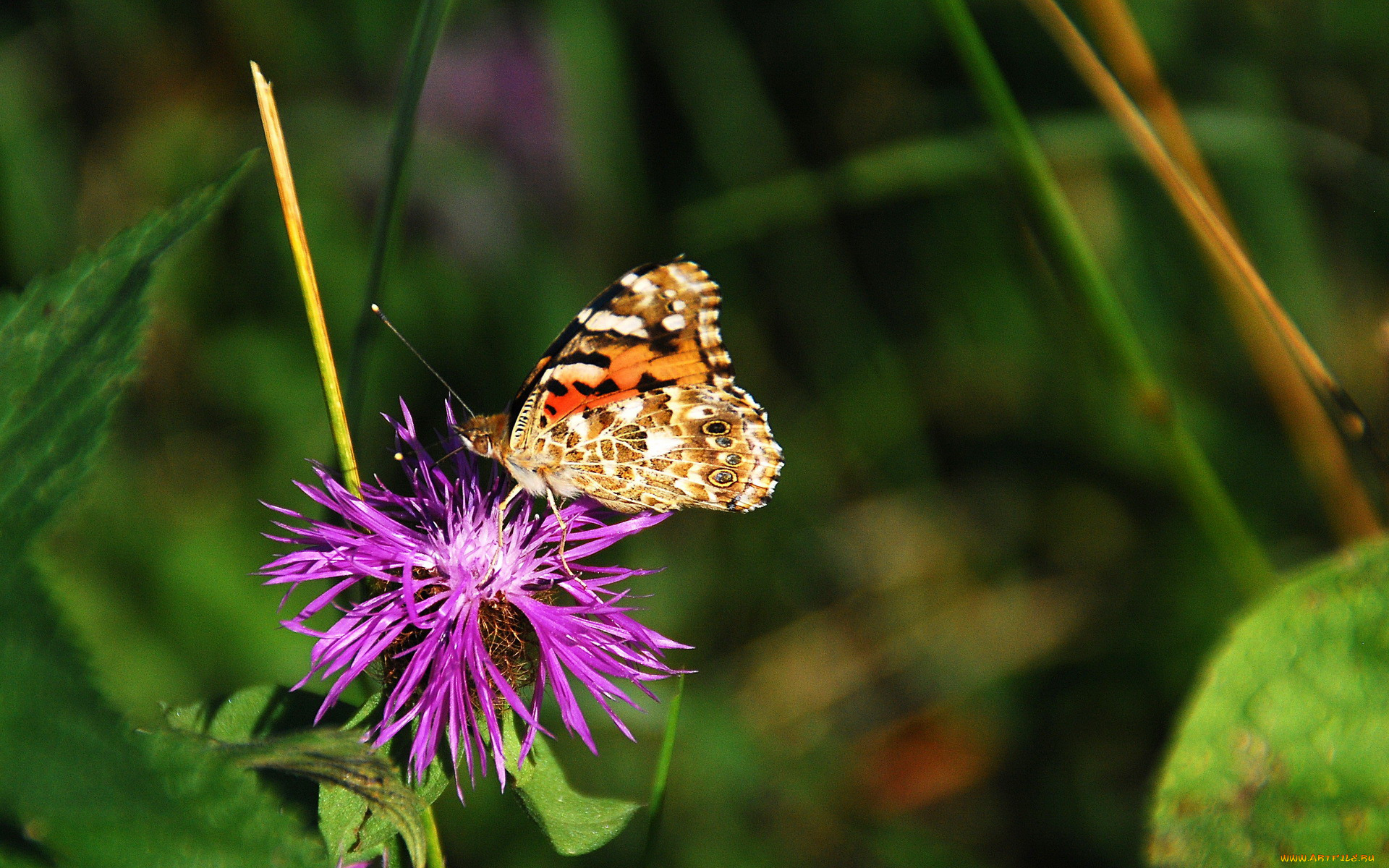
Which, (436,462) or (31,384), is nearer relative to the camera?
(31,384)

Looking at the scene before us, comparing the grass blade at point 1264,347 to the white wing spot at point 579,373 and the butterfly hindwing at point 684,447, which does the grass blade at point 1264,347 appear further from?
the white wing spot at point 579,373

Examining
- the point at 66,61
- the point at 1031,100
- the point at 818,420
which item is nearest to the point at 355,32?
the point at 66,61

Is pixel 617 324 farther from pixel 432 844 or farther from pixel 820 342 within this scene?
pixel 820 342

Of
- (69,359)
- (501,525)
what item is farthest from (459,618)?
(69,359)

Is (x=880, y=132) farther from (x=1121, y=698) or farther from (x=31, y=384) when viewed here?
(x=31, y=384)

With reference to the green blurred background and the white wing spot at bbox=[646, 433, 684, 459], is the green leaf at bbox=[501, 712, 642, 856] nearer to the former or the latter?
the white wing spot at bbox=[646, 433, 684, 459]

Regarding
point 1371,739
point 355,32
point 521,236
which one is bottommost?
point 1371,739
